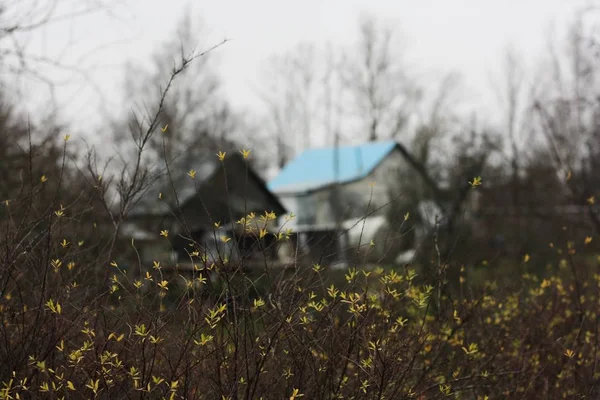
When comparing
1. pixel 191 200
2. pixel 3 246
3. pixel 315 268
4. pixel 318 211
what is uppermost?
pixel 3 246

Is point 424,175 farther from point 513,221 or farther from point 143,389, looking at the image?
point 143,389

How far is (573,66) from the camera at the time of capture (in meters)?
28.3

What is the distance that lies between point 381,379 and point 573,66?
2736 centimetres

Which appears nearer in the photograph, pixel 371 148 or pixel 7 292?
pixel 7 292

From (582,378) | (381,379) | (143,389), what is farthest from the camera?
(582,378)

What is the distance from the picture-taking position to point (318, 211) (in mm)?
35875

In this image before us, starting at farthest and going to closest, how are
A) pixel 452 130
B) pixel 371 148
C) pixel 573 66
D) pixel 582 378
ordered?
pixel 371 148, pixel 452 130, pixel 573 66, pixel 582 378

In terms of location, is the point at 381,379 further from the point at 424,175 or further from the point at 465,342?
the point at 424,175

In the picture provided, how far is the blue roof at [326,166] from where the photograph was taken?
35.8m

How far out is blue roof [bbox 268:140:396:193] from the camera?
35781 mm

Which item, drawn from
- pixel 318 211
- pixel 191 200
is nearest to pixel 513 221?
pixel 191 200

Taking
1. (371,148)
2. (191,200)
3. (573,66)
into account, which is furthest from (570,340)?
(371,148)

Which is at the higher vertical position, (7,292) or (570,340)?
(7,292)

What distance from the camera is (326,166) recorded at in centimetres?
3797
